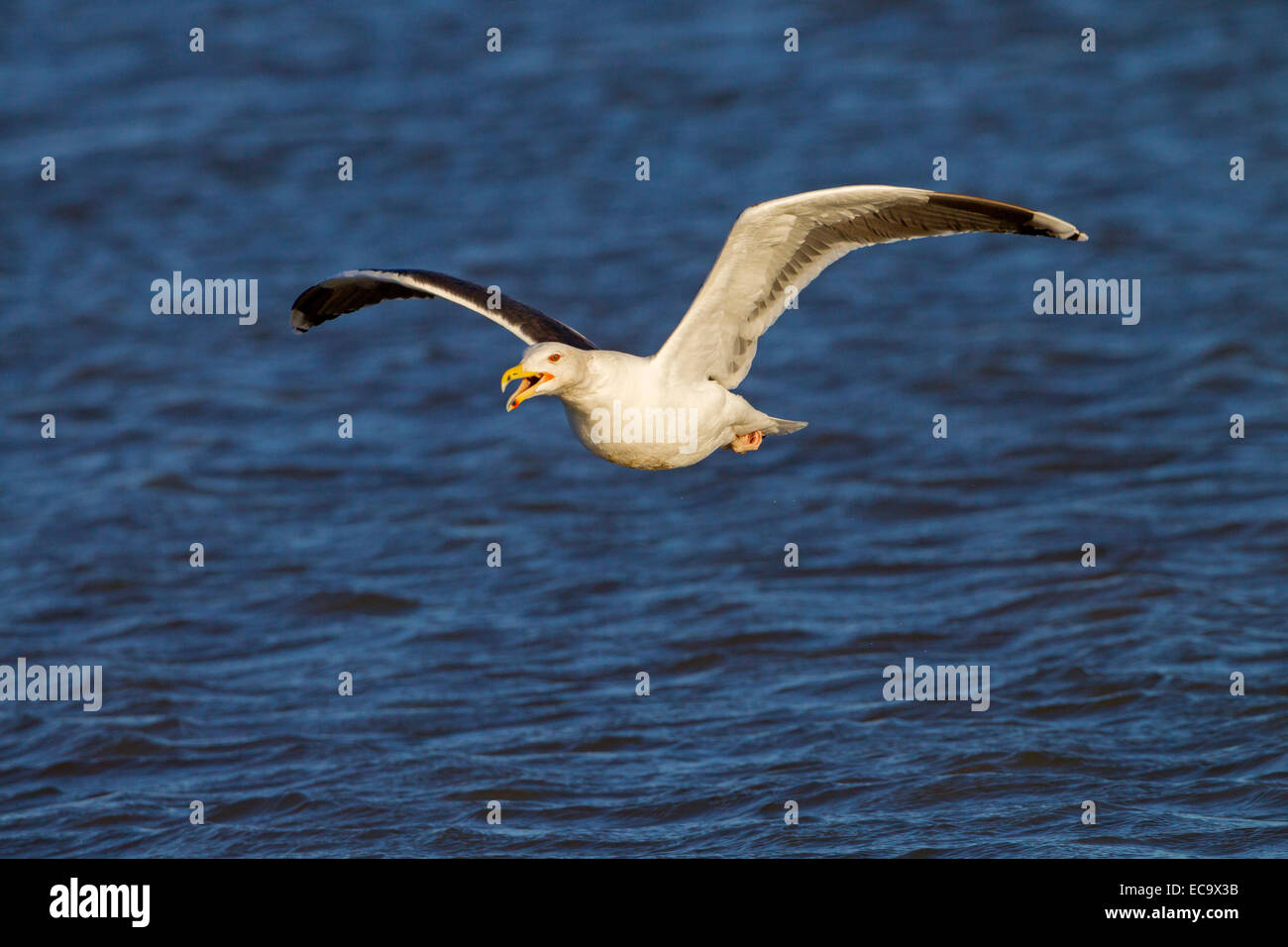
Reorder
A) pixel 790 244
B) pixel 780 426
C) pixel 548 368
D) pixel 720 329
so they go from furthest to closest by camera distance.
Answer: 1. pixel 780 426
2. pixel 720 329
3. pixel 790 244
4. pixel 548 368

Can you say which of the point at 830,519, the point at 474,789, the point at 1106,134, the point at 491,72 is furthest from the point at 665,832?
the point at 491,72

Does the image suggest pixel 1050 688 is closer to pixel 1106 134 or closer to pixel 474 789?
pixel 474 789

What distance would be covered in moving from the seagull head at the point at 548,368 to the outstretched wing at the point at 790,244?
49 centimetres

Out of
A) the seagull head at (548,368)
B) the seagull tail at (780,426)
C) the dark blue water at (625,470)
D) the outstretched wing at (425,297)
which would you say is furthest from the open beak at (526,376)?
the dark blue water at (625,470)

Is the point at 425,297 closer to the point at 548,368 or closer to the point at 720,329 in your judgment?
the point at 548,368

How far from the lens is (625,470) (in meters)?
15.0

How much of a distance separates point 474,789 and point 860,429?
6.42m

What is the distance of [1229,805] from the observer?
917 cm

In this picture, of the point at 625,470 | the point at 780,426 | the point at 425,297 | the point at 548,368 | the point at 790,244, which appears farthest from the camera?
the point at 625,470

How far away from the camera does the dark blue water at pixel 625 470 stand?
10109 millimetres

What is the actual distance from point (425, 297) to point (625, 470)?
640 centimetres

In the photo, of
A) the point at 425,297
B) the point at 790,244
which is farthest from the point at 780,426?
the point at 425,297

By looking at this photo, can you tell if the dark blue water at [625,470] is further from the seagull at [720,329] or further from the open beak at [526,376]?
the open beak at [526,376]
